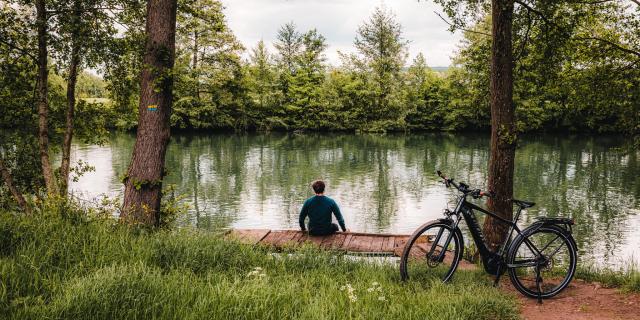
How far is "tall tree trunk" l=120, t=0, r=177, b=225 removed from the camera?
20.7ft

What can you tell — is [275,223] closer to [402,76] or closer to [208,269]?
[208,269]

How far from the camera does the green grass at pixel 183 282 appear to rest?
350cm

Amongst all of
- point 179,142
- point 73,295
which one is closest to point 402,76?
point 179,142

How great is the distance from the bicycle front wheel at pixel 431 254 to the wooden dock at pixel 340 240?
8.29 feet

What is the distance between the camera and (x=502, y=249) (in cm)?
521

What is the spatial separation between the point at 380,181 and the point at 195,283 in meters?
17.1

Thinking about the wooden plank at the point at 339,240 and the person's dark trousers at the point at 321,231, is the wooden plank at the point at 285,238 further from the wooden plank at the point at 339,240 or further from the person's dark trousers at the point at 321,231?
the person's dark trousers at the point at 321,231

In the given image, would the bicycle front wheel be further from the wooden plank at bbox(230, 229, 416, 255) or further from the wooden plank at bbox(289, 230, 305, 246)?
the wooden plank at bbox(289, 230, 305, 246)

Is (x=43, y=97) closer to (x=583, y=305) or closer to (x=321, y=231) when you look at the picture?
(x=321, y=231)

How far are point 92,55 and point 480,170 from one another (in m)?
20.1

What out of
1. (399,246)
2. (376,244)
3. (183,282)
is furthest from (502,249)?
(183,282)

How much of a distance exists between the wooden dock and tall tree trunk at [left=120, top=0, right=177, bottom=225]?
1.71 metres

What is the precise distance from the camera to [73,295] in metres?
3.39

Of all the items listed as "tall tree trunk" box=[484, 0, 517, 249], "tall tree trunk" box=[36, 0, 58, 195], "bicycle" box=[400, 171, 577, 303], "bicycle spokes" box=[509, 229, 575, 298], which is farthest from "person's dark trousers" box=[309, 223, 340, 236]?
"tall tree trunk" box=[36, 0, 58, 195]
